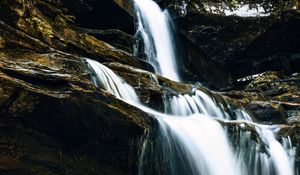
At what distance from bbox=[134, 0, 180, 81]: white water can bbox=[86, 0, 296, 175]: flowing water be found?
3.67 metres

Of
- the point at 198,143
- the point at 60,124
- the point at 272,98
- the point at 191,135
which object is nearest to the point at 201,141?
the point at 198,143

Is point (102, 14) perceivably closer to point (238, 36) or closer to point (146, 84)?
point (238, 36)

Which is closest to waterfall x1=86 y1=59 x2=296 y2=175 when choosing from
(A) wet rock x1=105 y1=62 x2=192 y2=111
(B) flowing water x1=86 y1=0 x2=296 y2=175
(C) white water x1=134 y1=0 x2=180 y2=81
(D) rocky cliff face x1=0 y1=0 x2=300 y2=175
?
(B) flowing water x1=86 y1=0 x2=296 y2=175

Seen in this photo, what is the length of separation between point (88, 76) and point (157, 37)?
6.83 m

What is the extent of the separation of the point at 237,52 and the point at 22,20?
826 centimetres

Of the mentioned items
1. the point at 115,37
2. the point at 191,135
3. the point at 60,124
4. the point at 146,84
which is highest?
the point at 115,37

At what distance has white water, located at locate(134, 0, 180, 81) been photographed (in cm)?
1405

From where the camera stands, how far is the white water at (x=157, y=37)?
14.0 m

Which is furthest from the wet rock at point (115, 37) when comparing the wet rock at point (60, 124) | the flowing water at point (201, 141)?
the wet rock at point (60, 124)

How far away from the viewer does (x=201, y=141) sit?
869cm

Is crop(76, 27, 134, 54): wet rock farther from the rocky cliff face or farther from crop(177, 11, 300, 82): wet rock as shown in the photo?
crop(177, 11, 300, 82): wet rock

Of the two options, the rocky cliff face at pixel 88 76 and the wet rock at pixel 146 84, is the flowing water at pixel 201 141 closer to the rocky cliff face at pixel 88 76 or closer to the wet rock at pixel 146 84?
the wet rock at pixel 146 84

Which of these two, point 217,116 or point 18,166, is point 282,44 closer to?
point 217,116

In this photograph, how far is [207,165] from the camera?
Result: 8.55 meters
